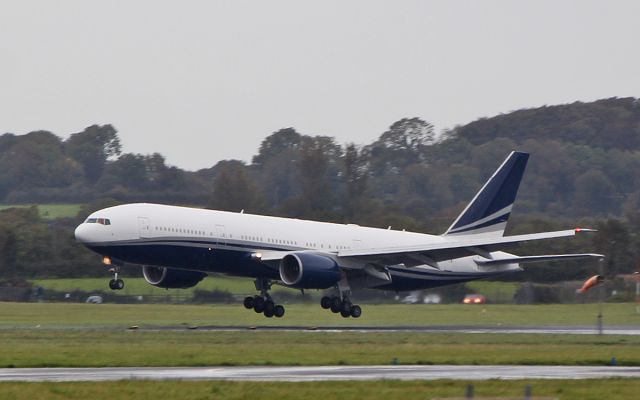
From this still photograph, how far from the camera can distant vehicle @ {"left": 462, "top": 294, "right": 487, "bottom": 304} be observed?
59.5 m

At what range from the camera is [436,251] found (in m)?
50.6

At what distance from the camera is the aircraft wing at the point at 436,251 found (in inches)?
1953

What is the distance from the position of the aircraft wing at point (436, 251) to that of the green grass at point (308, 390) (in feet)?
79.0

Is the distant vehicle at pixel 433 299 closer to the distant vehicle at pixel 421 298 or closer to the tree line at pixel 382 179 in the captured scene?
the distant vehicle at pixel 421 298

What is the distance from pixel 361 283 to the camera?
52125mm

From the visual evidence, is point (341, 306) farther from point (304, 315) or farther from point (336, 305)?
point (304, 315)

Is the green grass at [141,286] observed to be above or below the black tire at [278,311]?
above

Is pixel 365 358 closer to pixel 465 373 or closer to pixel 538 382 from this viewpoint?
pixel 465 373

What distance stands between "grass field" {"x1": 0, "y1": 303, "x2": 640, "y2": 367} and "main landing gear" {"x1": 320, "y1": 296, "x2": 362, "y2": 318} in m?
0.36

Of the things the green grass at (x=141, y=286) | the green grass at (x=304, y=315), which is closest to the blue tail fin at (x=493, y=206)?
the green grass at (x=304, y=315)

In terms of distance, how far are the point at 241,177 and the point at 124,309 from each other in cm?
2953

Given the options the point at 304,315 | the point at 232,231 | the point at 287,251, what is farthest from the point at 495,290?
the point at 232,231

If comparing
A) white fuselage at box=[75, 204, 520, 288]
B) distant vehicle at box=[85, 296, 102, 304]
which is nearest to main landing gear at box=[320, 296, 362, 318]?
white fuselage at box=[75, 204, 520, 288]

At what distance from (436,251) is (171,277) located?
35.0 ft
